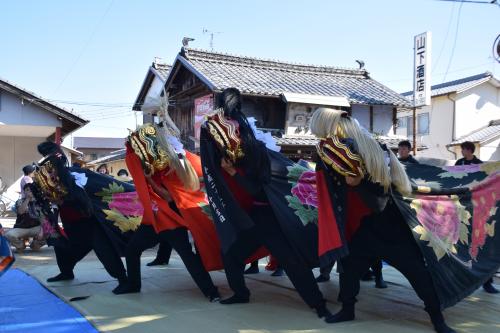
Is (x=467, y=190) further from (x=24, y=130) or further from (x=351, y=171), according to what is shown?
(x=24, y=130)

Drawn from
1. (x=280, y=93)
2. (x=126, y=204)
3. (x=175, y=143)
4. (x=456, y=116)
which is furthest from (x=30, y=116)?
(x=456, y=116)

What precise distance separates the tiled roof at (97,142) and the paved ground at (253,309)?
123 feet

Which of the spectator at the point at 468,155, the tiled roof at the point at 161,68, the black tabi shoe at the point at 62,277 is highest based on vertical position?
the tiled roof at the point at 161,68

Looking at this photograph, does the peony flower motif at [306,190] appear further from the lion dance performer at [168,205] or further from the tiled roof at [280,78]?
the tiled roof at [280,78]

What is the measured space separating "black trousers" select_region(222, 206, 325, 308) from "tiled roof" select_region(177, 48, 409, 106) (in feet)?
32.7

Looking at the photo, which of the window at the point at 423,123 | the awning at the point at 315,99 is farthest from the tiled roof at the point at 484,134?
the awning at the point at 315,99

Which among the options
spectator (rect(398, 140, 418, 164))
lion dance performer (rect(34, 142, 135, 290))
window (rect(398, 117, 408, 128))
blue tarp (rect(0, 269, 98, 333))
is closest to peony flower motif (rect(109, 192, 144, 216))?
lion dance performer (rect(34, 142, 135, 290))

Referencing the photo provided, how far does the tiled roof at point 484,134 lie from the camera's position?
2020 cm

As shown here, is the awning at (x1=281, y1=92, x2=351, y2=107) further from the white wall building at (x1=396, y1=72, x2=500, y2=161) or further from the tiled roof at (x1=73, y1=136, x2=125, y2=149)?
the tiled roof at (x1=73, y1=136, x2=125, y2=149)

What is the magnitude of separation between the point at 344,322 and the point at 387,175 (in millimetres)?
1142

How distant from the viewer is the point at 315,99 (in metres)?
14.6

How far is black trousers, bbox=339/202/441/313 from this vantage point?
11.0 feet

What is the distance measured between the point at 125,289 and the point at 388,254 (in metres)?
2.54

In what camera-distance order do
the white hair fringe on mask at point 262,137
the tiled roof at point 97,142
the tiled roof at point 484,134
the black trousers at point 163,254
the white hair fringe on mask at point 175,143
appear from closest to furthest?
1. the white hair fringe on mask at point 262,137
2. the white hair fringe on mask at point 175,143
3. the black trousers at point 163,254
4. the tiled roof at point 484,134
5. the tiled roof at point 97,142
